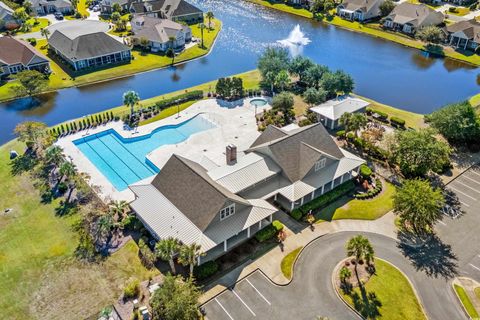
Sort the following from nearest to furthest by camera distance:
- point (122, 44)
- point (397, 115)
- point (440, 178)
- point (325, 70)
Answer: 1. point (440, 178)
2. point (397, 115)
3. point (325, 70)
4. point (122, 44)

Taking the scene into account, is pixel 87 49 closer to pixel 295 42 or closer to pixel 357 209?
pixel 295 42

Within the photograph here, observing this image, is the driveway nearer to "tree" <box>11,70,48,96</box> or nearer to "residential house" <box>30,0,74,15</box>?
"tree" <box>11,70,48,96</box>

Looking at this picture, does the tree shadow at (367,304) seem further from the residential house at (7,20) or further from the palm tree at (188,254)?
the residential house at (7,20)

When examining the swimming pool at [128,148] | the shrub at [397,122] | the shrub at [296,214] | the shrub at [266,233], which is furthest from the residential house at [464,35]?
the shrub at [266,233]

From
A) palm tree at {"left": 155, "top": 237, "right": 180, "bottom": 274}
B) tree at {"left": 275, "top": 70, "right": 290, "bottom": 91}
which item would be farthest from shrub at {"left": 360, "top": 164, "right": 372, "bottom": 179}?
palm tree at {"left": 155, "top": 237, "right": 180, "bottom": 274}

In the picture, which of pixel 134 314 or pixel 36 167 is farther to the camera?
pixel 36 167

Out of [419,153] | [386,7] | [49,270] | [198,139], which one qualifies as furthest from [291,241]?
[386,7]

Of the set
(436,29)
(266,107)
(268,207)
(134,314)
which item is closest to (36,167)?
(134,314)

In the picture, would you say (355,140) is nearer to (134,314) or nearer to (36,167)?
(134,314)
